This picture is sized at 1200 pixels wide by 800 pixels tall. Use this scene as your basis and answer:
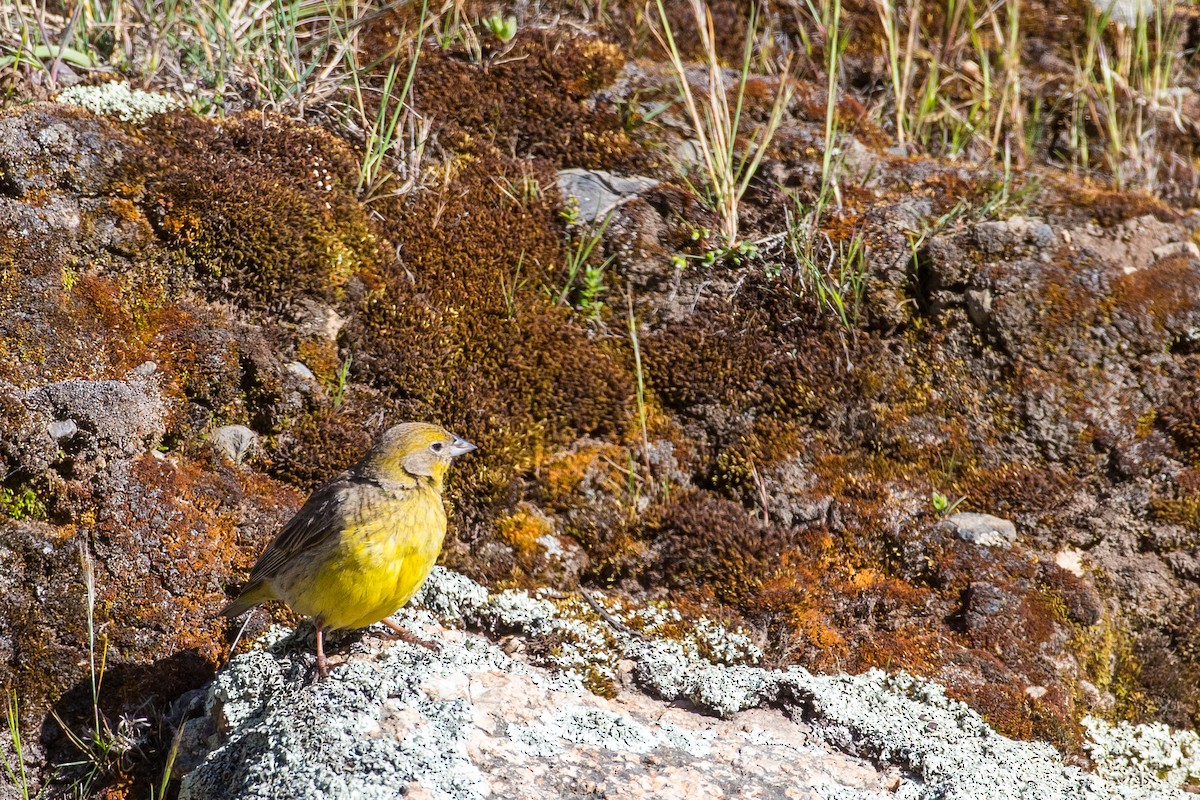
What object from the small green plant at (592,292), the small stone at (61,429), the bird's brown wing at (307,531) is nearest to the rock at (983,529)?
the small green plant at (592,292)

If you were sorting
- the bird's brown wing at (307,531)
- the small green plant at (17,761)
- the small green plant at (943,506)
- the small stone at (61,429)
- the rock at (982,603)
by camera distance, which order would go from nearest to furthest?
1. the small green plant at (17,761)
2. the bird's brown wing at (307,531)
3. the small stone at (61,429)
4. the rock at (982,603)
5. the small green plant at (943,506)

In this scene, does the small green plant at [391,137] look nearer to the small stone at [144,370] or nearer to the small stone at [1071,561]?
the small stone at [144,370]

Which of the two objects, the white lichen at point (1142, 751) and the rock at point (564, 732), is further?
the white lichen at point (1142, 751)

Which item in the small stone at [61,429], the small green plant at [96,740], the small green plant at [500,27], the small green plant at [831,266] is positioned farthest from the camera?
the small green plant at [500,27]

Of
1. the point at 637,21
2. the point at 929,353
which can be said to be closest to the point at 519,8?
the point at 637,21

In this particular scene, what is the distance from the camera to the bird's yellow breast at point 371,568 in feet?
13.1

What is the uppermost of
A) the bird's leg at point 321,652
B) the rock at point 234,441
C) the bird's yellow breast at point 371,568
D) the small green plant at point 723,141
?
the small green plant at point 723,141

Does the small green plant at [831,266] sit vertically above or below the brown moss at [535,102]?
below

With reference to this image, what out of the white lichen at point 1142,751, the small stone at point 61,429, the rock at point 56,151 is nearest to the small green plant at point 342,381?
the small stone at point 61,429

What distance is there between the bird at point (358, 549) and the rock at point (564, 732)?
220mm

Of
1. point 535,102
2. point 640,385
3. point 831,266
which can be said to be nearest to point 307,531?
point 640,385

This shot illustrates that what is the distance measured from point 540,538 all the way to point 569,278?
150 cm

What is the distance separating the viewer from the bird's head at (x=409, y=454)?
443 centimetres

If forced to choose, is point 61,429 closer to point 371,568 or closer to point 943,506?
point 371,568
